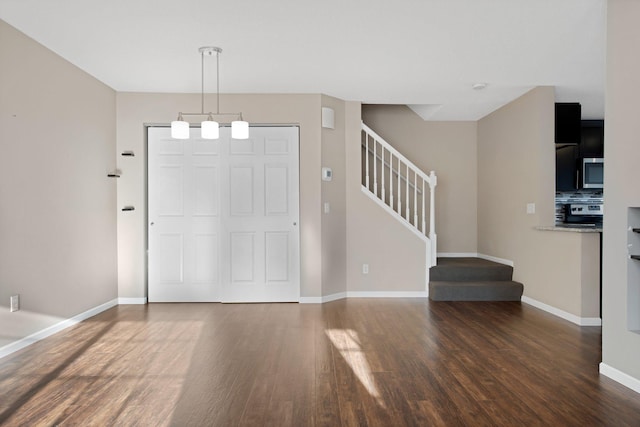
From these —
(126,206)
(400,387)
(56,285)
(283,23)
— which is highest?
(283,23)

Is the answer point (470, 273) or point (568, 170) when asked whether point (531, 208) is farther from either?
point (568, 170)

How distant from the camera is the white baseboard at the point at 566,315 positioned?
4672 mm

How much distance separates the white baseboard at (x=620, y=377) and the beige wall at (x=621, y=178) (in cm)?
2

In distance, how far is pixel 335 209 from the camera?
6031mm

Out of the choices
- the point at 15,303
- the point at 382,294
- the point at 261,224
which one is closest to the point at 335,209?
the point at 261,224

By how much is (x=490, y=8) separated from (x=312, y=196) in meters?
3.10

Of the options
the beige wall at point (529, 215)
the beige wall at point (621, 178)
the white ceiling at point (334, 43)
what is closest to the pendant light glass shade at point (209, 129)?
the white ceiling at point (334, 43)

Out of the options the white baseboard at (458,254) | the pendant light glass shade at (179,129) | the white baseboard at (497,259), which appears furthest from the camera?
the white baseboard at (458,254)

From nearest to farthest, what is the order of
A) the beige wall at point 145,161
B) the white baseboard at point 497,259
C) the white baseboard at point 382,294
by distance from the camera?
the beige wall at point 145,161 < the white baseboard at point 382,294 < the white baseboard at point 497,259

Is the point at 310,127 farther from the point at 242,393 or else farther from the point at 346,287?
the point at 242,393

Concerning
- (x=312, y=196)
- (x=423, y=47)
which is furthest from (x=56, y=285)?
(x=423, y=47)

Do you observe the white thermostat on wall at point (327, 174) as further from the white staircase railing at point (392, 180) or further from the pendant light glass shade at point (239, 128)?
the pendant light glass shade at point (239, 128)

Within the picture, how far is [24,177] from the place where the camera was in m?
3.94

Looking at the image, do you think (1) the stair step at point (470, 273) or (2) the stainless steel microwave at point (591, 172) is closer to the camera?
(1) the stair step at point (470, 273)
